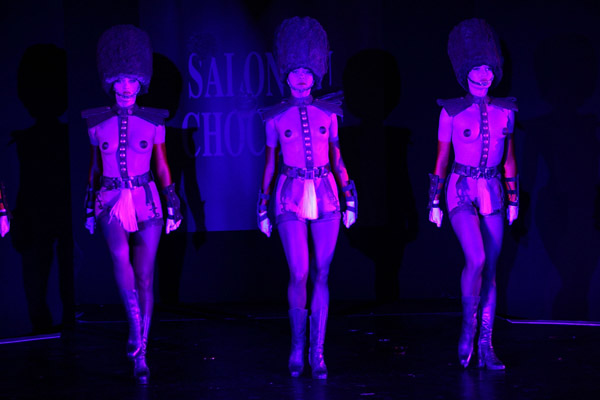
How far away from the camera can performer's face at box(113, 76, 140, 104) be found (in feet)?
18.5

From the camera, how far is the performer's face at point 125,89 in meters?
5.65

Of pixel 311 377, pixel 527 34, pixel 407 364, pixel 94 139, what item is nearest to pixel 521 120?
pixel 527 34

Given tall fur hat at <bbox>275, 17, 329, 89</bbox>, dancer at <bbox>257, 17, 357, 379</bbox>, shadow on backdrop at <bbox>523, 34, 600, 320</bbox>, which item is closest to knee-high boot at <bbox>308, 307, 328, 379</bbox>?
dancer at <bbox>257, 17, 357, 379</bbox>

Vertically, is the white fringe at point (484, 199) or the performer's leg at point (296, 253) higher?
the white fringe at point (484, 199)

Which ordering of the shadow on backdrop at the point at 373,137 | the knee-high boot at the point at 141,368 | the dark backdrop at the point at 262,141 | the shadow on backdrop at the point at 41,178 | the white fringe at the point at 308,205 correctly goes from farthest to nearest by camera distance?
1. the shadow on backdrop at the point at 373,137
2. the dark backdrop at the point at 262,141
3. the shadow on backdrop at the point at 41,178
4. the white fringe at the point at 308,205
5. the knee-high boot at the point at 141,368

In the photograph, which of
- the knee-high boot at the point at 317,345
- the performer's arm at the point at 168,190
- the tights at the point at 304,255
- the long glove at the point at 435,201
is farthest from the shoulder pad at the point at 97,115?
the long glove at the point at 435,201

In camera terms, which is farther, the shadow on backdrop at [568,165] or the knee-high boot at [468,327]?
the shadow on backdrop at [568,165]

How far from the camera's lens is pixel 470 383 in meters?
5.15

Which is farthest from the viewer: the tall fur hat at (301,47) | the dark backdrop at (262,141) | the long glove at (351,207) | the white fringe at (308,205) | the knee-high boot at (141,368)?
the dark backdrop at (262,141)

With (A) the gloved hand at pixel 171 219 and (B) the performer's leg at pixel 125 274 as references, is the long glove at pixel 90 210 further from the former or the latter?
(A) the gloved hand at pixel 171 219

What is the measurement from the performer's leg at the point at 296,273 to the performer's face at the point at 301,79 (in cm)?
89

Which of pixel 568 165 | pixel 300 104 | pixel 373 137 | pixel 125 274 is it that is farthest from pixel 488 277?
pixel 373 137

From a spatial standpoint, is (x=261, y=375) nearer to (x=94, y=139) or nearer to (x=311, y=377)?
(x=311, y=377)

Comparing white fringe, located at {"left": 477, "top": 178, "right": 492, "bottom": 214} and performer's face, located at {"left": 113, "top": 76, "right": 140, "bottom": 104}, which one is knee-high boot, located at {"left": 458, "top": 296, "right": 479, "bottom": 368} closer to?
white fringe, located at {"left": 477, "top": 178, "right": 492, "bottom": 214}
